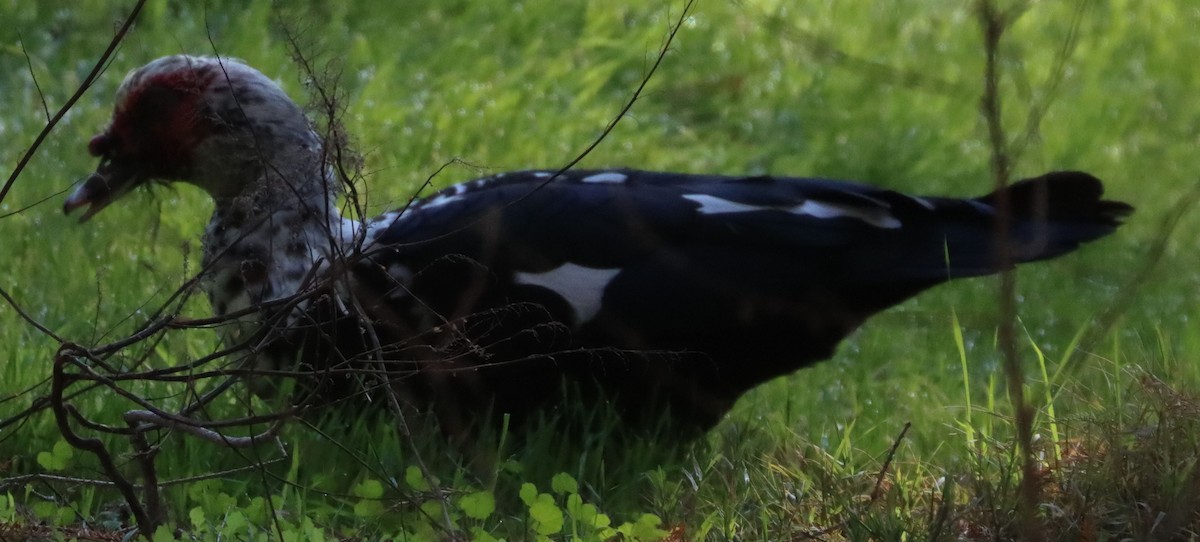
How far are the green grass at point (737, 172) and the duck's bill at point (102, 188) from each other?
0.72ft

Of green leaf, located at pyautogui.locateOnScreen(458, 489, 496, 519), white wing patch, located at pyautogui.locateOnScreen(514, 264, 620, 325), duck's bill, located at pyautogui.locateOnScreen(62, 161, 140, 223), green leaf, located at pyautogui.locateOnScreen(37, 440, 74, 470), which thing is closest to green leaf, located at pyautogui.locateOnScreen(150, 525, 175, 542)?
green leaf, located at pyautogui.locateOnScreen(37, 440, 74, 470)

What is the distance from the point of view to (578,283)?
3.07 m

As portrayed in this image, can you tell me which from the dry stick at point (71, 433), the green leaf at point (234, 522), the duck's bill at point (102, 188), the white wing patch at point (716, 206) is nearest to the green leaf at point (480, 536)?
the green leaf at point (234, 522)

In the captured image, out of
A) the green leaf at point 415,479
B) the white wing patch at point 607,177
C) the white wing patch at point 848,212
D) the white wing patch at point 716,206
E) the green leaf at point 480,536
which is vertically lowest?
the green leaf at point 480,536

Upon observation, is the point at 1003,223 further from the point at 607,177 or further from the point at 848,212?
the point at 607,177

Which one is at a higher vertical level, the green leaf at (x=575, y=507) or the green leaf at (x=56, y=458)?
the green leaf at (x=56, y=458)

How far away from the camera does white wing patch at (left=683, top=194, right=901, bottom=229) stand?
3.19 m

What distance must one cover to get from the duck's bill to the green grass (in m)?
0.22

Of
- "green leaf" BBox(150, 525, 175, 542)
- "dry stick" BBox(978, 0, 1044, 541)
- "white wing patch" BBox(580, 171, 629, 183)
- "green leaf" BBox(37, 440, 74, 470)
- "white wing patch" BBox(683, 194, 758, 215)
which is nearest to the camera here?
"dry stick" BBox(978, 0, 1044, 541)

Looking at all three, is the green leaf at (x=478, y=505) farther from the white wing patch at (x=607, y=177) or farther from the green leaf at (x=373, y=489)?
the white wing patch at (x=607, y=177)

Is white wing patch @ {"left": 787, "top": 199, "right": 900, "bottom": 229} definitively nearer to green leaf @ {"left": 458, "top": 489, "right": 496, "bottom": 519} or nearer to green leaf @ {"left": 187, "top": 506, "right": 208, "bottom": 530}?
green leaf @ {"left": 458, "top": 489, "right": 496, "bottom": 519}

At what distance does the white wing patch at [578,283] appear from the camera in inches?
Result: 120

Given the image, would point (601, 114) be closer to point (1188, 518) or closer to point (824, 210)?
point (824, 210)

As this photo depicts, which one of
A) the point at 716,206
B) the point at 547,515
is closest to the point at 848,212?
the point at 716,206
